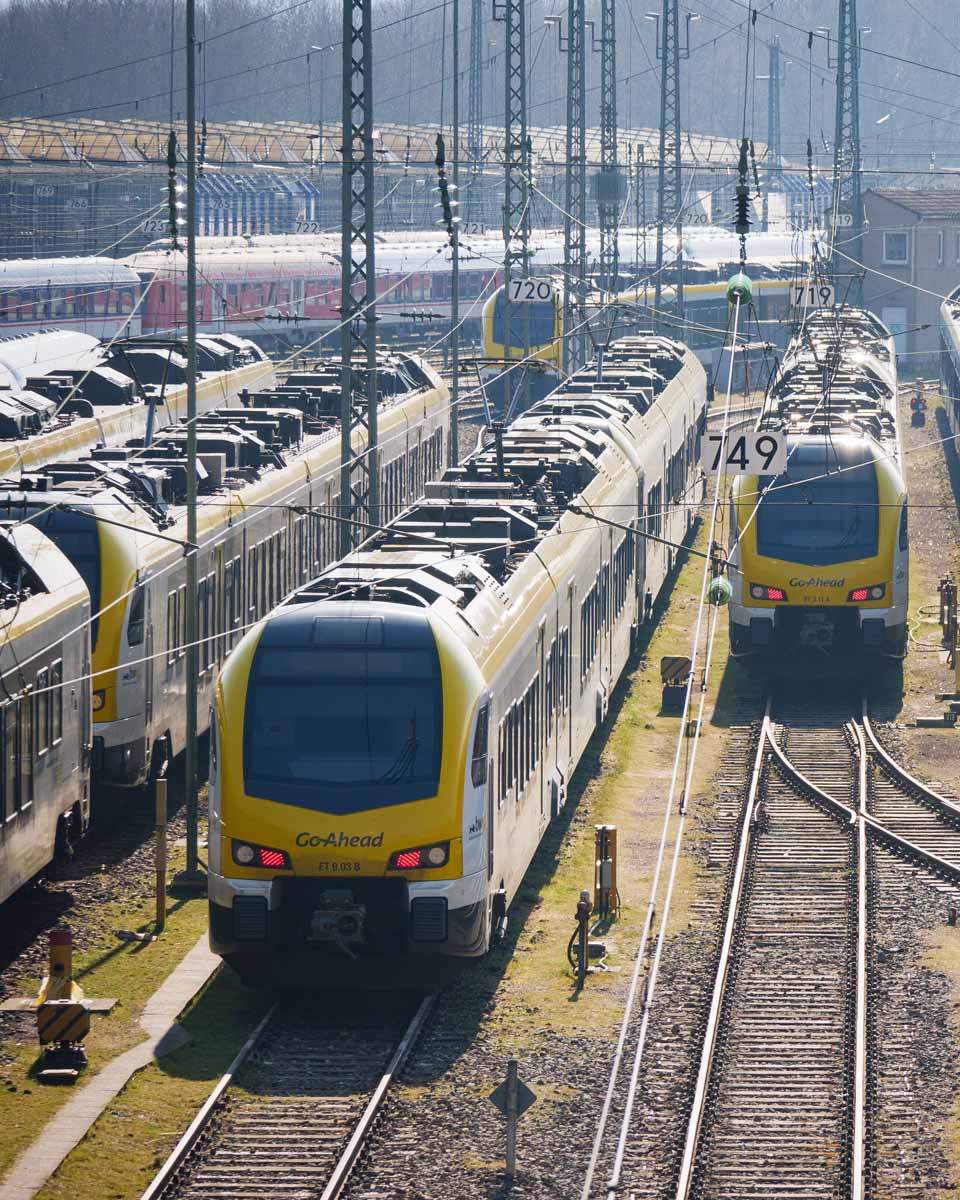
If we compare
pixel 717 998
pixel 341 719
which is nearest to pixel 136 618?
pixel 341 719

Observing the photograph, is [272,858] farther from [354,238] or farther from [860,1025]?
[354,238]

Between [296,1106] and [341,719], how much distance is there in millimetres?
3135

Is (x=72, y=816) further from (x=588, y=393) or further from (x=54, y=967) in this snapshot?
(x=588, y=393)

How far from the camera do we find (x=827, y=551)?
33062 mm

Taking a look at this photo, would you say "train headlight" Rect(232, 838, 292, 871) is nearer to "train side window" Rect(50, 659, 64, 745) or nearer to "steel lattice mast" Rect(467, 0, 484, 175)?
"train side window" Rect(50, 659, 64, 745)

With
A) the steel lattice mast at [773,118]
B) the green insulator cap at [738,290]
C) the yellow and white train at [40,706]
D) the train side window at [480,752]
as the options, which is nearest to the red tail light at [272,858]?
the train side window at [480,752]

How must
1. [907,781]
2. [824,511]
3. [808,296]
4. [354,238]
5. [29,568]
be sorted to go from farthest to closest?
[808,296] < [824,511] < [354,238] < [907,781] < [29,568]

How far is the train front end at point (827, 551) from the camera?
33.1 metres

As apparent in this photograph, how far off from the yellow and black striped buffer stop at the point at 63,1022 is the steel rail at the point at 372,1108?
8.07ft

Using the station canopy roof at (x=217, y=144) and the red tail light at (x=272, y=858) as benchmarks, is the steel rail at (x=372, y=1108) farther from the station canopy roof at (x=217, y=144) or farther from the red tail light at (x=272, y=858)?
the station canopy roof at (x=217, y=144)

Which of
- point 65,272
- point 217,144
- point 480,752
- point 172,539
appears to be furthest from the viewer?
point 217,144

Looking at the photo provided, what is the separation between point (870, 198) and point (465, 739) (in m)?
83.3

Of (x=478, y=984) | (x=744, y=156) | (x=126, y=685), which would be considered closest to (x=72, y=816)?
(x=126, y=685)

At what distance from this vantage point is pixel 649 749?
31500mm
